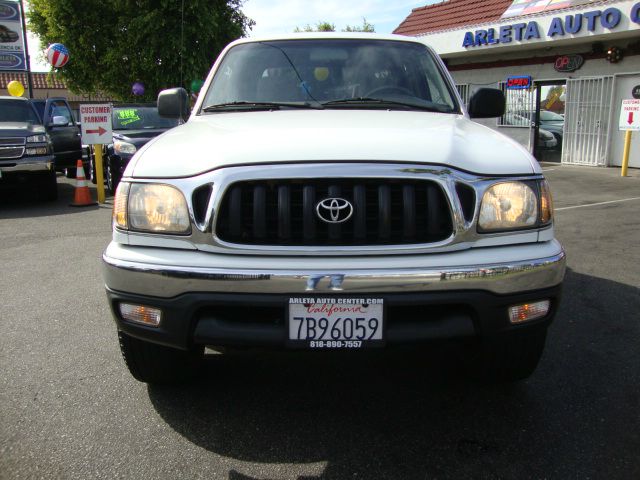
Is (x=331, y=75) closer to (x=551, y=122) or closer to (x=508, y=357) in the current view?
(x=508, y=357)

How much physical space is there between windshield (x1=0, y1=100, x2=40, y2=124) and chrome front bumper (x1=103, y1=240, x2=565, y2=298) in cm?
918

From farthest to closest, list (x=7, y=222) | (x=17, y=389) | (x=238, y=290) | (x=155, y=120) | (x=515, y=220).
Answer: (x=155, y=120)
(x=7, y=222)
(x=17, y=389)
(x=515, y=220)
(x=238, y=290)

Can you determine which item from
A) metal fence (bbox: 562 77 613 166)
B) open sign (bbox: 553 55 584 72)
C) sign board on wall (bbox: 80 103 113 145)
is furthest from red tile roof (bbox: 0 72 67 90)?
metal fence (bbox: 562 77 613 166)

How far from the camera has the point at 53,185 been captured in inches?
375

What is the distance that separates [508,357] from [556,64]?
14430 mm

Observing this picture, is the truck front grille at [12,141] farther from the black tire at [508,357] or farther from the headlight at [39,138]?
the black tire at [508,357]

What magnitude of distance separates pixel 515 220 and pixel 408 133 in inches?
22.5

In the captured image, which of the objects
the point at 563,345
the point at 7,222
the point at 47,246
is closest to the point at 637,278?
the point at 563,345

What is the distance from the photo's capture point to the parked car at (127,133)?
30.5ft

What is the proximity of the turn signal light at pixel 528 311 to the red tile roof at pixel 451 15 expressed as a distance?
51.6 ft

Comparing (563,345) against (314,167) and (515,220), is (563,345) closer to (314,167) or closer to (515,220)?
(515,220)

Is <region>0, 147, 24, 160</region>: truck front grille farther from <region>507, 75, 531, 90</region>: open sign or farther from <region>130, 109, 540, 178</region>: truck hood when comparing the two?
<region>507, 75, 531, 90</region>: open sign

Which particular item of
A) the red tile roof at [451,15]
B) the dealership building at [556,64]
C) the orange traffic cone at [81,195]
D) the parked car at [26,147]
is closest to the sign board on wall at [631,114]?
the dealership building at [556,64]

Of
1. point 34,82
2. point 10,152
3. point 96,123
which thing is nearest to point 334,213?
→ point 96,123
